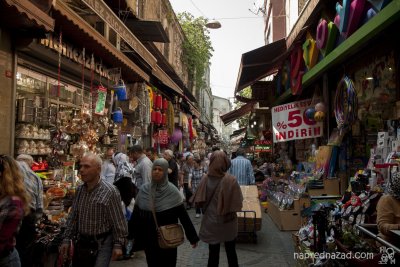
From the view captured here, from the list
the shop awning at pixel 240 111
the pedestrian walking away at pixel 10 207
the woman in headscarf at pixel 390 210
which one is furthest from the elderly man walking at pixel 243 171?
the shop awning at pixel 240 111

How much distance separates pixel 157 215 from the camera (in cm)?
436

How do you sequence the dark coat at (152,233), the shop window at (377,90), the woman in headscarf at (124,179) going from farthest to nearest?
the shop window at (377,90)
the woman in headscarf at (124,179)
the dark coat at (152,233)

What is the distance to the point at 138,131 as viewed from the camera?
12.0 meters

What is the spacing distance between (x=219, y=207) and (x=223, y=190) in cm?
22

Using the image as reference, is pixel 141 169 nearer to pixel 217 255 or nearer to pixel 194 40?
pixel 217 255

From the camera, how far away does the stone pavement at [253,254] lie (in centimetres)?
623

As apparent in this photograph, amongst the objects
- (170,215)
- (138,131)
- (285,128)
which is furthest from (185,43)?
(170,215)

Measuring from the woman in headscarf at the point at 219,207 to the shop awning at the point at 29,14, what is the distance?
2812mm

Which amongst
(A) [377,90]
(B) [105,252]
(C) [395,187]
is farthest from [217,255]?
(A) [377,90]

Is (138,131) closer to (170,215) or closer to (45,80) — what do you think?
(45,80)

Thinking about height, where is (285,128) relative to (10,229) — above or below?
above

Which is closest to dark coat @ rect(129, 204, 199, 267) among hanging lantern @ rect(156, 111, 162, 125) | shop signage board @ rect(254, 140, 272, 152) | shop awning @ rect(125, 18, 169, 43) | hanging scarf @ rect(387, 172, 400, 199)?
A: hanging scarf @ rect(387, 172, 400, 199)

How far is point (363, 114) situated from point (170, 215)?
437cm

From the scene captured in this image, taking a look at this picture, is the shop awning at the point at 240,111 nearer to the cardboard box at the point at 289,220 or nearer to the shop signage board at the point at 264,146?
the shop signage board at the point at 264,146
